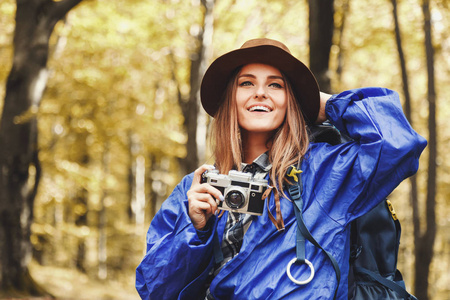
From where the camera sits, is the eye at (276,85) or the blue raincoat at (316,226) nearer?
the blue raincoat at (316,226)

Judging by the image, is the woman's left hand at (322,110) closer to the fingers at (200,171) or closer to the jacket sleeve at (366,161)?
the jacket sleeve at (366,161)

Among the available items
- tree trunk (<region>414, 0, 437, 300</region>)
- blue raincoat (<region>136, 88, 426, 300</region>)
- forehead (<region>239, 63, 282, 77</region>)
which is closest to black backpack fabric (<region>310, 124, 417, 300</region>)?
blue raincoat (<region>136, 88, 426, 300</region>)

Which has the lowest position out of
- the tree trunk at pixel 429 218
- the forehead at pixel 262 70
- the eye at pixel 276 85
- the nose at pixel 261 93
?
the tree trunk at pixel 429 218

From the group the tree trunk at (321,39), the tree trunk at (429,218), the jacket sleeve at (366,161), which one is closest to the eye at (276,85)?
the jacket sleeve at (366,161)

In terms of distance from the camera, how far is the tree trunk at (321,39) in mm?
4266

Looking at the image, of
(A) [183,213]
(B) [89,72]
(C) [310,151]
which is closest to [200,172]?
(A) [183,213]

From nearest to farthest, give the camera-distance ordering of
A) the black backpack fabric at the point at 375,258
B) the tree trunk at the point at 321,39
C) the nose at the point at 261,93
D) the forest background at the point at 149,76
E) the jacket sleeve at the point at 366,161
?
the jacket sleeve at the point at 366,161
the black backpack fabric at the point at 375,258
the nose at the point at 261,93
the tree trunk at the point at 321,39
the forest background at the point at 149,76

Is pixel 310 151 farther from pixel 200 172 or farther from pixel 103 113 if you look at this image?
pixel 103 113

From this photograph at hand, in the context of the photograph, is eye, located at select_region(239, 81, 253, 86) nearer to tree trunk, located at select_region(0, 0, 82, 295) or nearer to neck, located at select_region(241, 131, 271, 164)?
neck, located at select_region(241, 131, 271, 164)

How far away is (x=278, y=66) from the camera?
2.25 metres

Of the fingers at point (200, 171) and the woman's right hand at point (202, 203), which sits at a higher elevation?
the fingers at point (200, 171)

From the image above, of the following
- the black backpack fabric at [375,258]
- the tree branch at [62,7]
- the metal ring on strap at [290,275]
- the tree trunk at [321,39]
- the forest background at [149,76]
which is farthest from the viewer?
the forest background at [149,76]

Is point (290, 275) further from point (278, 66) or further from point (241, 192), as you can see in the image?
point (278, 66)

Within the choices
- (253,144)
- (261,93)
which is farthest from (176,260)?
(261,93)
